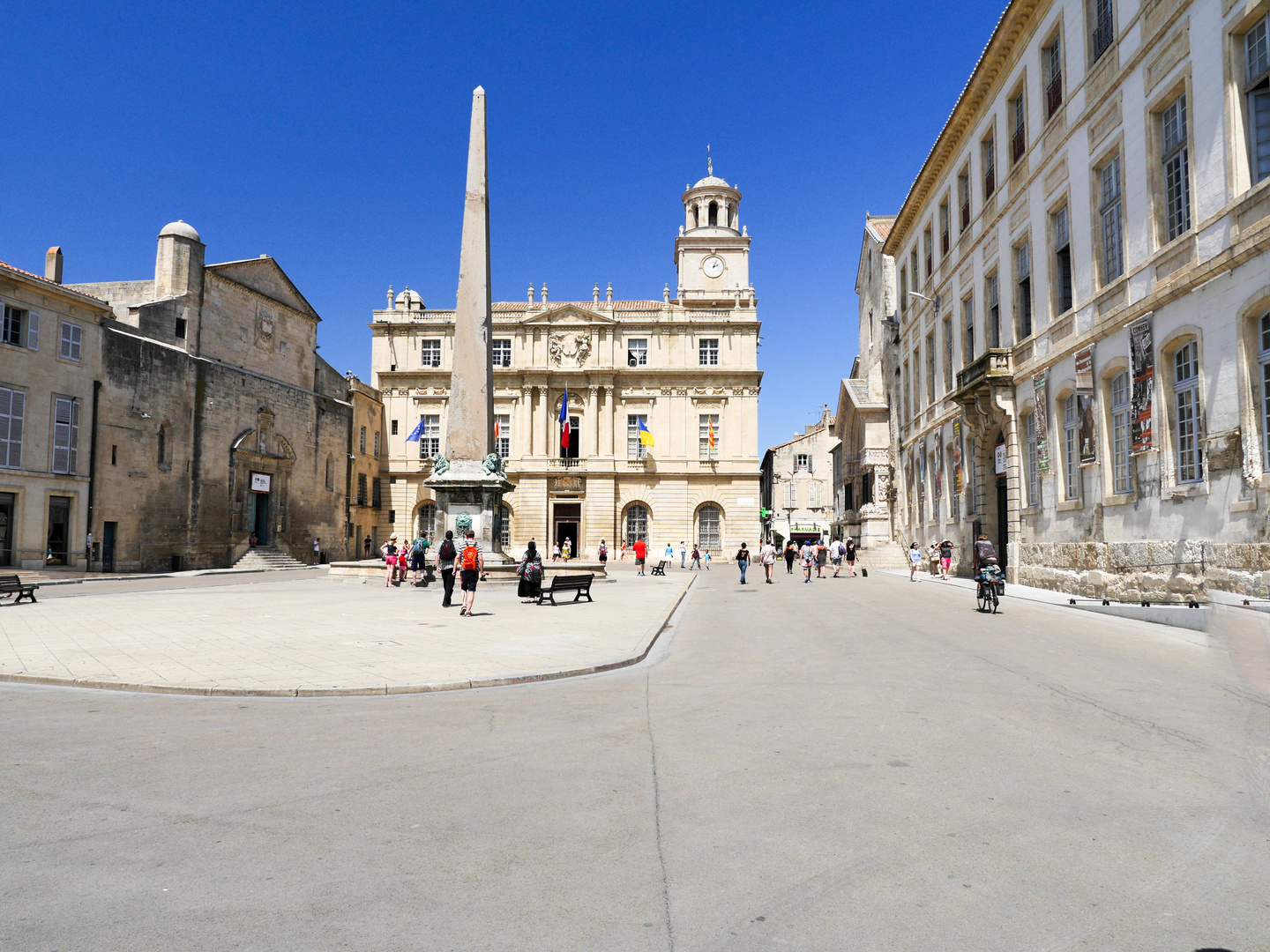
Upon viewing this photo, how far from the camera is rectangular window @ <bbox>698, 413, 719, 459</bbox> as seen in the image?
52906mm

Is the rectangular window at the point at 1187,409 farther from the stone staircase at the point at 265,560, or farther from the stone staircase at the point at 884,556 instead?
the stone staircase at the point at 265,560

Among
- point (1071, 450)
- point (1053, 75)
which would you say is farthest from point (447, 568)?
point (1053, 75)

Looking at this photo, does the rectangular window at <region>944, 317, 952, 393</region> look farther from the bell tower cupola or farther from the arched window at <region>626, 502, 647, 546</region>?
the bell tower cupola

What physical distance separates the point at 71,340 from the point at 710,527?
114 feet

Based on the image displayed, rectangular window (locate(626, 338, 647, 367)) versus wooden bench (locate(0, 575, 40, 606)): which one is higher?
rectangular window (locate(626, 338, 647, 367))

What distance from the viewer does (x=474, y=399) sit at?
23.7 m

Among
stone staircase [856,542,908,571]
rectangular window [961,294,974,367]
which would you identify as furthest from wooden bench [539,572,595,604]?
stone staircase [856,542,908,571]

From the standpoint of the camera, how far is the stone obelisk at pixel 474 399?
23250 mm

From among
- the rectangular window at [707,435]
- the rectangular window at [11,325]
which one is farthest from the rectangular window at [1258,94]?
the rectangular window at [707,435]

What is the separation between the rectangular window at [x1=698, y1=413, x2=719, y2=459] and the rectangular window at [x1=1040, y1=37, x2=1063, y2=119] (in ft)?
106

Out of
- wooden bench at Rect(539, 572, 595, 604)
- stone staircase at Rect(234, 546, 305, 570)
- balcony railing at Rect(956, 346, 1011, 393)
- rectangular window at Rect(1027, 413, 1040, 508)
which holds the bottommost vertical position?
stone staircase at Rect(234, 546, 305, 570)

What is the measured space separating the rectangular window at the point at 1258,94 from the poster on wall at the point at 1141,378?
3.44 m

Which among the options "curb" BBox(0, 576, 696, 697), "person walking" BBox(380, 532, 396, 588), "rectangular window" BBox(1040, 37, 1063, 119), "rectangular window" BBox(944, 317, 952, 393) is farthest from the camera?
"rectangular window" BBox(944, 317, 952, 393)

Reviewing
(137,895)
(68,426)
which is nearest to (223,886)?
(137,895)
